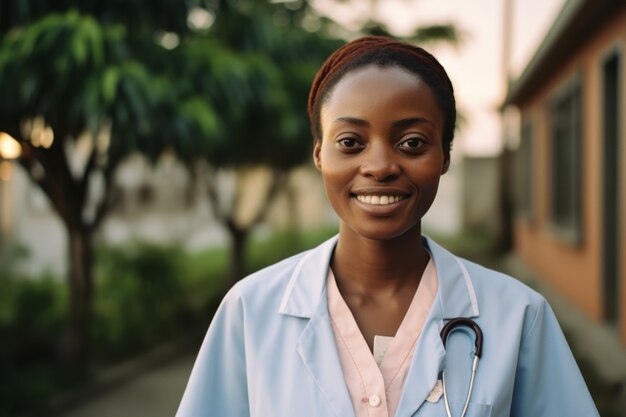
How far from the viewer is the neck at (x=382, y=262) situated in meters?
1.74

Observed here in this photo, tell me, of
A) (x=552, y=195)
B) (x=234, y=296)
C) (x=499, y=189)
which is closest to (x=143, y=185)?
(x=499, y=189)

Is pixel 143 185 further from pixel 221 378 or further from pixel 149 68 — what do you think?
pixel 221 378

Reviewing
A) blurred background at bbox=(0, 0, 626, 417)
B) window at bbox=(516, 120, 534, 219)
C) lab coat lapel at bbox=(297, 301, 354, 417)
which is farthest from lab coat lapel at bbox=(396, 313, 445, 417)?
window at bbox=(516, 120, 534, 219)

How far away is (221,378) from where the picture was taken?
169 cm

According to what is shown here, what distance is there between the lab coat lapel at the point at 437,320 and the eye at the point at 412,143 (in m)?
0.30

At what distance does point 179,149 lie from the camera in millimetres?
6277

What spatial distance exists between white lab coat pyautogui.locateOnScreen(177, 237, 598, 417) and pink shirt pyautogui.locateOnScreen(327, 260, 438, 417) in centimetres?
3

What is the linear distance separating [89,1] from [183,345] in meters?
4.47

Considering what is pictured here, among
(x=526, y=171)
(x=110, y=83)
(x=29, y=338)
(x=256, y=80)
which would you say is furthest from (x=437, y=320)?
(x=526, y=171)

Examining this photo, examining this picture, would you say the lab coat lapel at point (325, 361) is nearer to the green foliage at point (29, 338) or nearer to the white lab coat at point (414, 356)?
the white lab coat at point (414, 356)

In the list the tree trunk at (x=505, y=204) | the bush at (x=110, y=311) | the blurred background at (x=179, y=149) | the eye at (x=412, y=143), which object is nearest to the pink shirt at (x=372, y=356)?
the eye at (x=412, y=143)

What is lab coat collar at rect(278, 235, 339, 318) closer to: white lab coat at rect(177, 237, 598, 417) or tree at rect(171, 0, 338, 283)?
white lab coat at rect(177, 237, 598, 417)

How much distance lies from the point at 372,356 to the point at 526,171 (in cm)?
1289

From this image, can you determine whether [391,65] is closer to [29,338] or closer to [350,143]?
[350,143]
